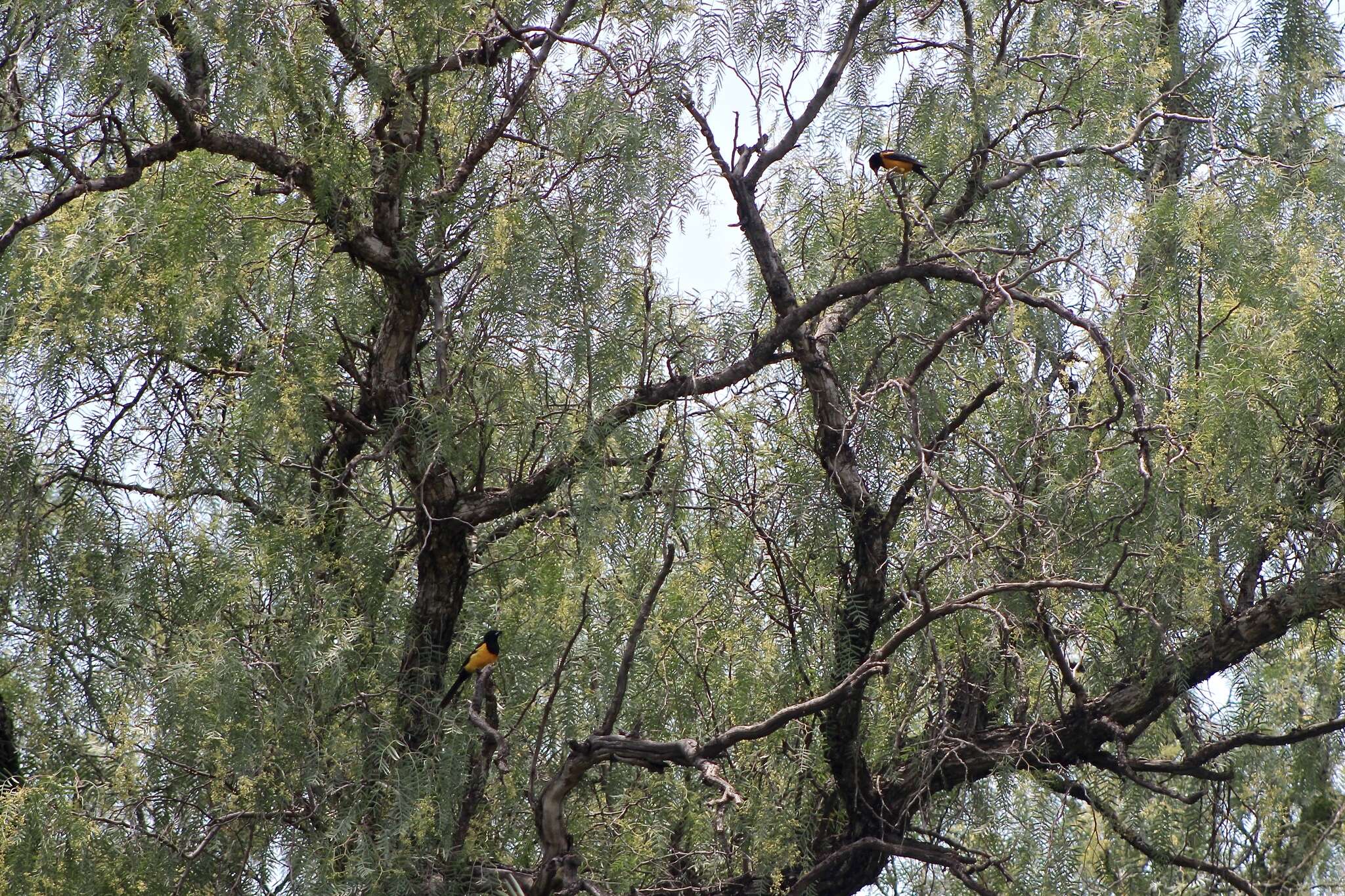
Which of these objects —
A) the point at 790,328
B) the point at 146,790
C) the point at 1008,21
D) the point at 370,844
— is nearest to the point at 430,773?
the point at 370,844

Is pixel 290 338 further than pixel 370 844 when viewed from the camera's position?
Yes

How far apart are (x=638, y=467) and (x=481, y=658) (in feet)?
2.38

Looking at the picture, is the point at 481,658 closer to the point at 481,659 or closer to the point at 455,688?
the point at 481,659

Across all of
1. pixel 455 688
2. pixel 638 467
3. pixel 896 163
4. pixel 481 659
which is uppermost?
pixel 896 163

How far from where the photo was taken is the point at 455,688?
4027mm

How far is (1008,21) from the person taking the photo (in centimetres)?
451

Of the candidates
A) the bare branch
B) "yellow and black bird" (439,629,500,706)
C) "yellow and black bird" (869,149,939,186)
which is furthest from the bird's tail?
"yellow and black bird" (869,149,939,186)

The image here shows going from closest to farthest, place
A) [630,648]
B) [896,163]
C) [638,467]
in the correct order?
[630,648]
[638,467]
[896,163]

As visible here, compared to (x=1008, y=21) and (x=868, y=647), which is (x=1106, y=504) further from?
(x=1008, y=21)

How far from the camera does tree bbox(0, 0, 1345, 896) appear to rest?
3.66 metres

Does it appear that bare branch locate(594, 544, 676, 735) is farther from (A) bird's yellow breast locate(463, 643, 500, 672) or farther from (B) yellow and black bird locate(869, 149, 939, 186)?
(B) yellow and black bird locate(869, 149, 939, 186)

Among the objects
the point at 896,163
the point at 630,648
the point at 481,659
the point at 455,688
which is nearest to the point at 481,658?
the point at 481,659

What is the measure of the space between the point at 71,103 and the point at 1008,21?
2.72m

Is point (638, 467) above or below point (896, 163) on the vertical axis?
below
